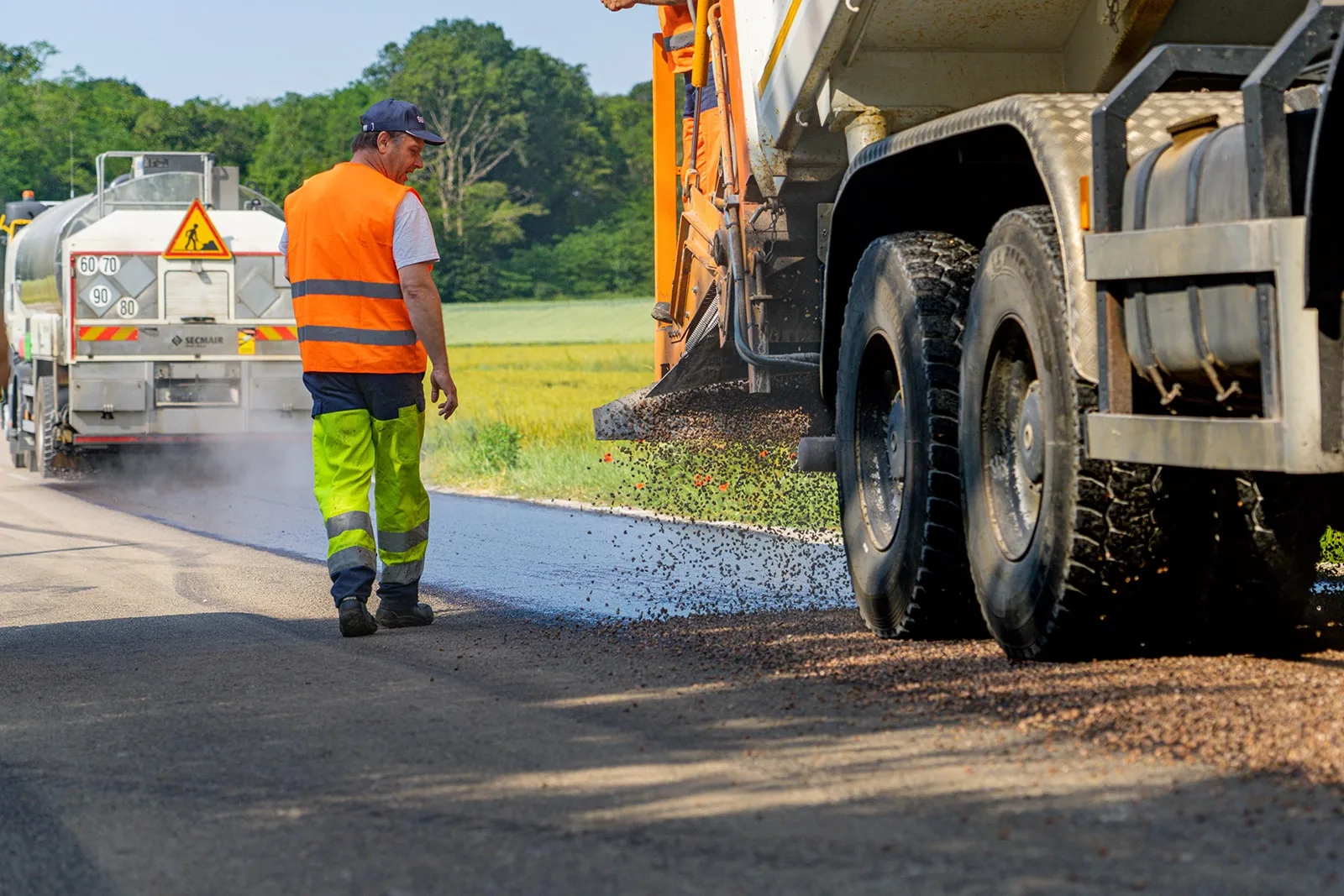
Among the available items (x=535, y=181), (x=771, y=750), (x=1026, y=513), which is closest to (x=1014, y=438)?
(x=1026, y=513)

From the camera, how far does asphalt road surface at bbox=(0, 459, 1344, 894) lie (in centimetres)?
313

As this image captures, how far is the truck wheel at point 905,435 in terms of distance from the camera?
5297mm

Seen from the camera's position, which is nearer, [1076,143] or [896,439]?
[1076,143]

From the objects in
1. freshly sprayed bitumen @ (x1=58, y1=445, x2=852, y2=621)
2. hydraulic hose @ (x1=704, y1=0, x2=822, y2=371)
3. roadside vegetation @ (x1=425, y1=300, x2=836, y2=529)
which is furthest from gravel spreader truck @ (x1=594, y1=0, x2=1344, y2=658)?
roadside vegetation @ (x1=425, y1=300, x2=836, y2=529)

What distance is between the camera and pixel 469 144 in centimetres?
8838

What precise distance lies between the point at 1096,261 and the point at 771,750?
4.26ft

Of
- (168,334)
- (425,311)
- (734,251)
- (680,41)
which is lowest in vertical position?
(425,311)

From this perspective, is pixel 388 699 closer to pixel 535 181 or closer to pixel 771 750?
pixel 771 750

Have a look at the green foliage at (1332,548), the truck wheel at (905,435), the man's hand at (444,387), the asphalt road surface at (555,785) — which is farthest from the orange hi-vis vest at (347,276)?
the green foliage at (1332,548)

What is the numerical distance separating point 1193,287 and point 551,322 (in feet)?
207

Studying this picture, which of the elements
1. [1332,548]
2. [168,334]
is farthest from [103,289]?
[1332,548]

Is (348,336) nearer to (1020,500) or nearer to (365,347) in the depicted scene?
(365,347)

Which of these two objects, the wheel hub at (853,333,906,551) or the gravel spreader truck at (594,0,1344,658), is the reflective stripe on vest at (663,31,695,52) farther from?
the wheel hub at (853,333,906,551)

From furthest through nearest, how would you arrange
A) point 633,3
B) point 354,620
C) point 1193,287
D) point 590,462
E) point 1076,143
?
point 590,462
point 633,3
point 354,620
point 1076,143
point 1193,287
